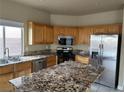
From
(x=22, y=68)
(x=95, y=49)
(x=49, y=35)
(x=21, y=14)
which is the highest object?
(x=21, y=14)

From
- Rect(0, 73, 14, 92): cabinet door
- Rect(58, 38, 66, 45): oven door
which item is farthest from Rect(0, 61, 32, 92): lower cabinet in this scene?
Rect(58, 38, 66, 45): oven door

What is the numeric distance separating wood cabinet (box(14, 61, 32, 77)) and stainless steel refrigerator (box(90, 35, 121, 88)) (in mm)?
2017

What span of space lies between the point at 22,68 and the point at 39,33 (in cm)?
155

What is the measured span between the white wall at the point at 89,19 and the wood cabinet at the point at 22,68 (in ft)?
8.45

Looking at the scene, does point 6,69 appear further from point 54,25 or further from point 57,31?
point 54,25

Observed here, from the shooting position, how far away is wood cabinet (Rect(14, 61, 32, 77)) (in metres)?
3.34

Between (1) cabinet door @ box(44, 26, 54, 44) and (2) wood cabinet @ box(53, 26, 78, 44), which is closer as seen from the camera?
(1) cabinet door @ box(44, 26, 54, 44)

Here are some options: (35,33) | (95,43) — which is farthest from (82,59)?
(35,33)

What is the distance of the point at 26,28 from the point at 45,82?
3056mm

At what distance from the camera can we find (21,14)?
4234mm

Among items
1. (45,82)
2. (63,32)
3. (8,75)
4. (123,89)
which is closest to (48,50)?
(63,32)

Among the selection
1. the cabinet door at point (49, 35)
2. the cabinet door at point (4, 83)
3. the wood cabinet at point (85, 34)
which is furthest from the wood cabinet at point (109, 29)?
the cabinet door at point (4, 83)

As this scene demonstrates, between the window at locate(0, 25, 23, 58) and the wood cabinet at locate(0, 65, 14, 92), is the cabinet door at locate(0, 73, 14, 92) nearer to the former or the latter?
the wood cabinet at locate(0, 65, 14, 92)

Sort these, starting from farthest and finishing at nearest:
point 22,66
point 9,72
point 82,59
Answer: point 82,59 < point 22,66 < point 9,72
